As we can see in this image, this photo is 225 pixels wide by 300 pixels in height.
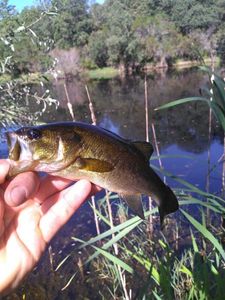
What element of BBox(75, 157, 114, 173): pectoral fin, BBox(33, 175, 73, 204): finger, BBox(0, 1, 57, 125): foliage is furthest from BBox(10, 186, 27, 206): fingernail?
BBox(0, 1, 57, 125): foliage

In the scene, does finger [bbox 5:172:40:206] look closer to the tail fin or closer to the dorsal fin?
the dorsal fin

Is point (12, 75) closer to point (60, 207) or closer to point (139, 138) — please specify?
point (60, 207)

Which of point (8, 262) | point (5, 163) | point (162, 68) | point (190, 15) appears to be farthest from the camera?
point (190, 15)

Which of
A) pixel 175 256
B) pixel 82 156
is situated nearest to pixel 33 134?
pixel 82 156

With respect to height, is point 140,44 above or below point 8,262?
below

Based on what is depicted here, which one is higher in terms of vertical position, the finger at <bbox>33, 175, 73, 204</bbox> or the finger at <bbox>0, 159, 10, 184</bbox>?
the finger at <bbox>0, 159, 10, 184</bbox>

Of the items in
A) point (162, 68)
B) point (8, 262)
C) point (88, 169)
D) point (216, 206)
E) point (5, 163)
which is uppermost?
point (5, 163)

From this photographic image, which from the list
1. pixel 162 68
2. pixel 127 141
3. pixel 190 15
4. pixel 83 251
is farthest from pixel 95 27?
pixel 127 141

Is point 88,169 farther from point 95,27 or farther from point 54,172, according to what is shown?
point 95,27
